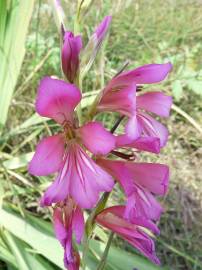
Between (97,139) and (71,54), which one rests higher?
(71,54)

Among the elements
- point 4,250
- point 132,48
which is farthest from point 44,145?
point 132,48

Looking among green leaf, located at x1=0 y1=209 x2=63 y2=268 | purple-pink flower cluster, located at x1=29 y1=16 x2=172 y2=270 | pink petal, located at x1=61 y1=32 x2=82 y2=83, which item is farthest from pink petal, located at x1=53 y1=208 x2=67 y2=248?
green leaf, located at x1=0 y1=209 x2=63 y2=268

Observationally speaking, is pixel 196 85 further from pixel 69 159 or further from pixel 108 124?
pixel 69 159

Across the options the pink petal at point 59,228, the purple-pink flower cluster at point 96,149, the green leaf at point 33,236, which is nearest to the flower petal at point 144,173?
the purple-pink flower cluster at point 96,149

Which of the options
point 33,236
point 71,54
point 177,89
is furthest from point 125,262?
point 71,54

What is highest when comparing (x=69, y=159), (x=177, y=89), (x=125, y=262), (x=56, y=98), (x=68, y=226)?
(x=56, y=98)

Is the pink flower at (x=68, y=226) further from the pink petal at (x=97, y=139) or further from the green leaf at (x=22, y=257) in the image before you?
the green leaf at (x=22, y=257)
